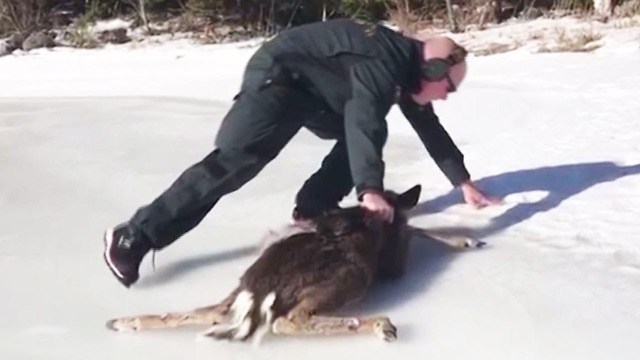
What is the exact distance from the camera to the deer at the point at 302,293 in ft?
9.75

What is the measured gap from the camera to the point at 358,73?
366cm

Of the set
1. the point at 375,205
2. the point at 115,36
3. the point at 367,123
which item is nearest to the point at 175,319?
the point at 375,205

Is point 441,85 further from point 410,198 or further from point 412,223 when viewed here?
point 412,223

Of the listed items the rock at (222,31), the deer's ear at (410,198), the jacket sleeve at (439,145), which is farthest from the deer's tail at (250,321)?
the rock at (222,31)

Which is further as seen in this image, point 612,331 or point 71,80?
point 71,80

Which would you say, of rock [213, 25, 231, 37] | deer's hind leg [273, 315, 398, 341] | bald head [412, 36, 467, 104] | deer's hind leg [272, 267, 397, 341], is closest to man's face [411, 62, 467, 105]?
bald head [412, 36, 467, 104]

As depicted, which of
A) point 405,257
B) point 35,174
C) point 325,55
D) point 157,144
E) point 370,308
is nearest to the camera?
point 370,308

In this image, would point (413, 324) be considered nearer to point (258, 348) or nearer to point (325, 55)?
point (258, 348)

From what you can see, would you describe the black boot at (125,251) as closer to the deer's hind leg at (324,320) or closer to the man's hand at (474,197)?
the deer's hind leg at (324,320)

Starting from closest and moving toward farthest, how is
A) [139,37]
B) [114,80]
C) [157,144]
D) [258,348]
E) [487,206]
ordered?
[258,348]
[487,206]
[157,144]
[114,80]
[139,37]

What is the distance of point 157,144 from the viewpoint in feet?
18.5

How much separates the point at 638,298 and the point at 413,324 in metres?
0.69

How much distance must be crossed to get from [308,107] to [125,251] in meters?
0.82

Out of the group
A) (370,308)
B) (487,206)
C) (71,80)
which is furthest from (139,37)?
(370,308)
